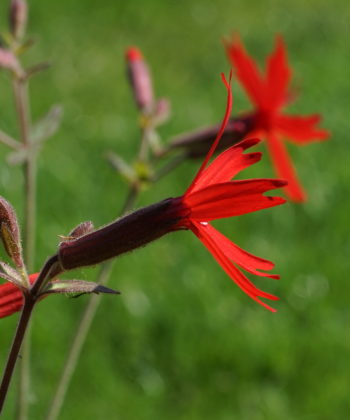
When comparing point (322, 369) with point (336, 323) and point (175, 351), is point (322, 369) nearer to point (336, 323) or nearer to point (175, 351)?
point (336, 323)

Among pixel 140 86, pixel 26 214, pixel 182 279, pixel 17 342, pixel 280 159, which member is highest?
pixel 182 279

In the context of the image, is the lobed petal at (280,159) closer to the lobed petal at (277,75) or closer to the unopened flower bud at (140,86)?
the lobed petal at (277,75)

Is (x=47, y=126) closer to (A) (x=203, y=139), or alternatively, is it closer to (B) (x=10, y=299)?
(A) (x=203, y=139)

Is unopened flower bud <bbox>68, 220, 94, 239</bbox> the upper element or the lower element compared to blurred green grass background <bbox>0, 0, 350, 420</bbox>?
lower

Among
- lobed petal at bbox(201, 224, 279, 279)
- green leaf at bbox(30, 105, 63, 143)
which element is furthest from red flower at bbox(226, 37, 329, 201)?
lobed petal at bbox(201, 224, 279, 279)

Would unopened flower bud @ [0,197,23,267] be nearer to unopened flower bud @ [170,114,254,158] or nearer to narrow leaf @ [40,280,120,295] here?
narrow leaf @ [40,280,120,295]

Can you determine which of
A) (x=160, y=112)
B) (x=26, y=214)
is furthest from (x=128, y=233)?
(x=160, y=112)

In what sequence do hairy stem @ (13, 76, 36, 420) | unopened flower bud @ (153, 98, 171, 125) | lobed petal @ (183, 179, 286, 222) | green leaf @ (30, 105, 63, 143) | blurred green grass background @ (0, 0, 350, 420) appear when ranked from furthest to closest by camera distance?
blurred green grass background @ (0, 0, 350, 420) < unopened flower bud @ (153, 98, 171, 125) < green leaf @ (30, 105, 63, 143) < hairy stem @ (13, 76, 36, 420) < lobed petal @ (183, 179, 286, 222)
